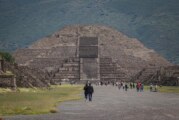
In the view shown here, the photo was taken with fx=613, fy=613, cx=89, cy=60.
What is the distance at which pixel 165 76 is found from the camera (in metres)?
130

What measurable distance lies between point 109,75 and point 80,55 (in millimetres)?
18341

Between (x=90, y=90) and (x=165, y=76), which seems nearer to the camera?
(x=90, y=90)

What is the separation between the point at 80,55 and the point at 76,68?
1293 centimetres

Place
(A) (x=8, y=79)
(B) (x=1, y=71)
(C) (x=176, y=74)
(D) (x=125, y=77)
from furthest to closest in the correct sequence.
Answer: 1. (D) (x=125, y=77)
2. (C) (x=176, y=74)
3. (B) (x=1, y=71)
4. (A) (x=8, y=79)

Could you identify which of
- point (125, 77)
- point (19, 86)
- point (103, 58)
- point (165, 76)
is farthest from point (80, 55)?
point (19, 86)

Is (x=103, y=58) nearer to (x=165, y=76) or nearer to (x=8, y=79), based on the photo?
(x=165, y=76)

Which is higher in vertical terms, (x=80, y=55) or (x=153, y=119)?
(x=80, y=55)

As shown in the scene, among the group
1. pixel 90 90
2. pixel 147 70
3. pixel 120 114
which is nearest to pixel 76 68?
pixel 147 70

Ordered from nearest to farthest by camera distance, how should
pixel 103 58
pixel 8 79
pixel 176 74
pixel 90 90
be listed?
pixel 90 90, pixel 8 79, pixel 176 74, pixel 103 58

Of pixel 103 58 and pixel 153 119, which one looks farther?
pixel 103 58

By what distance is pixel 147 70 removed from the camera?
537 ft

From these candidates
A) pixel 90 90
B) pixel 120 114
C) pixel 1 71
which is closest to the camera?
pixel 120 114

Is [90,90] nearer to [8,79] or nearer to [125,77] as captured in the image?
[8,79]

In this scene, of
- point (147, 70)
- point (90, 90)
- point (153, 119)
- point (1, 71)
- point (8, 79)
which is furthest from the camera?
point (147, 70)
